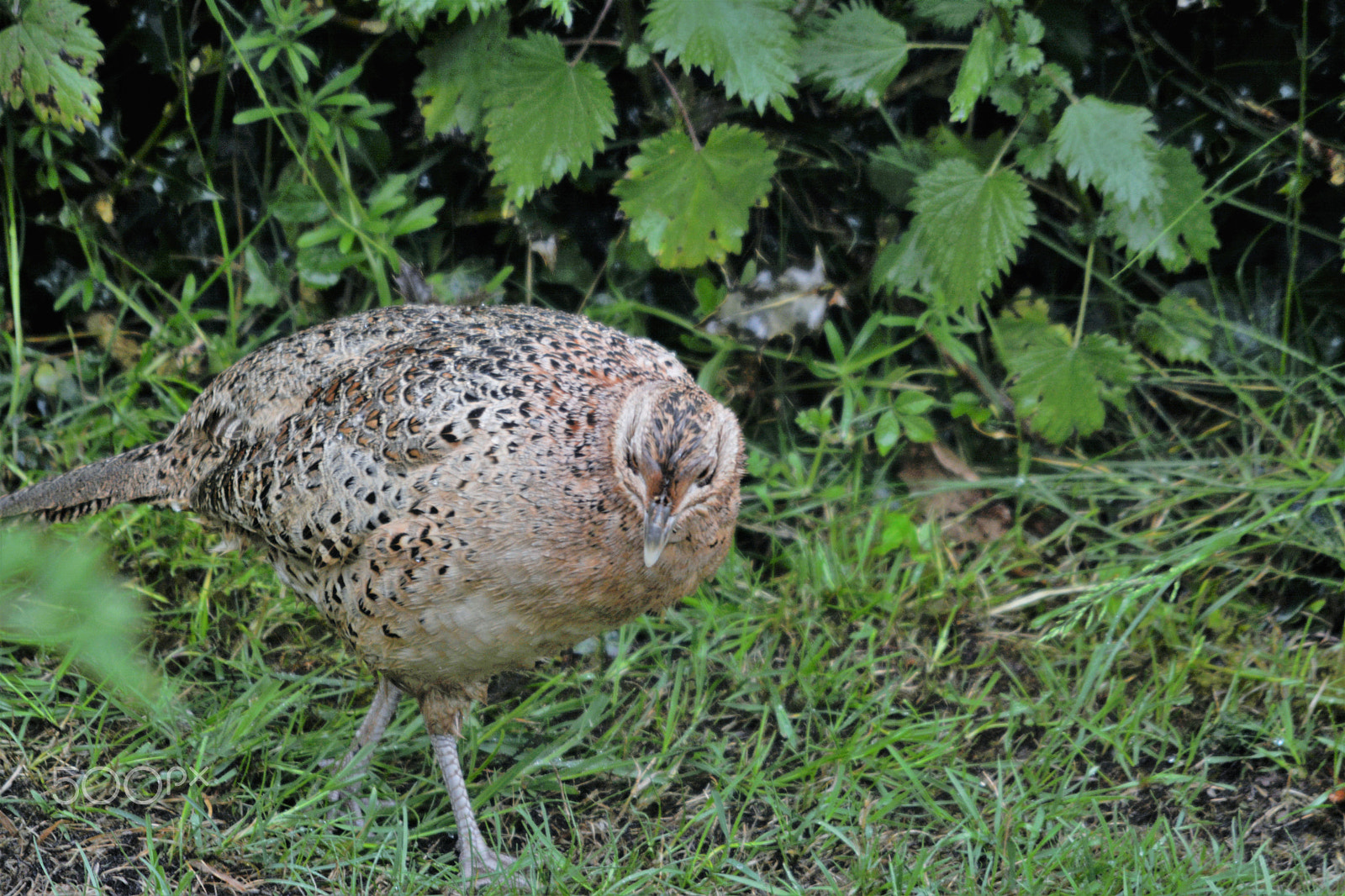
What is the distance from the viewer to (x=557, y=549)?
9.12ft

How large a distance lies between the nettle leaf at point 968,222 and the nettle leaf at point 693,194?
0.58 m

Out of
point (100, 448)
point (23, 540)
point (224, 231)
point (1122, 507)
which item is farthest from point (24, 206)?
point (1122, 507)

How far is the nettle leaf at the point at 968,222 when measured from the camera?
3.77 m

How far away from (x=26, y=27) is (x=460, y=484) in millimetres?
2190

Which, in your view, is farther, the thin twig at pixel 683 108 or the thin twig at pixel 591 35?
the thin twig at pixel 683 108

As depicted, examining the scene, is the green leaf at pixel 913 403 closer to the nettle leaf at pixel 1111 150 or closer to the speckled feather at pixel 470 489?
the nettle leaf at pixel 1111 150

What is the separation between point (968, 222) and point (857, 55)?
2.23 feet

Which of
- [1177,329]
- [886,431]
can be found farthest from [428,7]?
[1177,329]

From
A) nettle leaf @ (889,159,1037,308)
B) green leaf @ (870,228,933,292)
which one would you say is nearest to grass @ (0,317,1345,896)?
green leaf @ (870,228,933,292)

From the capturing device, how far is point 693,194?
392cm

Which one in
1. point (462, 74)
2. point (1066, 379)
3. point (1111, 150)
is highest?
point (462, 74)

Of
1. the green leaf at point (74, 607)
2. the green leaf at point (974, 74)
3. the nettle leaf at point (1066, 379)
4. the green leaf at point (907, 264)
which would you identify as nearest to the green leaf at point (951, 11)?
the green leaf at point (974, 74)

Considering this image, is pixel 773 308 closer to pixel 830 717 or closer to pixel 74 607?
pixel 830 717

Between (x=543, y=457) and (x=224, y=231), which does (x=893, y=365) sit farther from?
(x=224, y=231)
